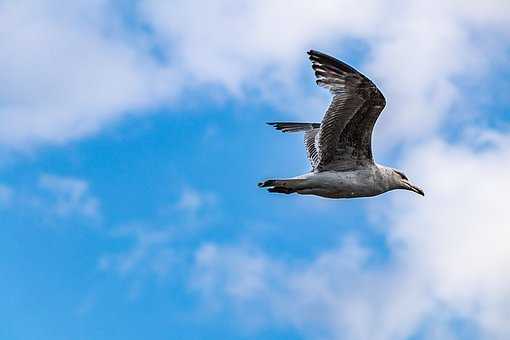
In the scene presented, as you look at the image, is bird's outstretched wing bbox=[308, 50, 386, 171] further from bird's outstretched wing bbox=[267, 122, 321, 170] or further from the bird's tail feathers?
the bird's tail feathers

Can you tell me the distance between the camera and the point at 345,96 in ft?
78.3

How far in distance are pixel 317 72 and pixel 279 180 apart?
2057 millimetres

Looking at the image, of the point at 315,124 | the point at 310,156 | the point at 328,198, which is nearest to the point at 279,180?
the point at 328,198

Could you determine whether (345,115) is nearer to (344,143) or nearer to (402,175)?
(344,143)

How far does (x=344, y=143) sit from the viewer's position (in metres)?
24.7

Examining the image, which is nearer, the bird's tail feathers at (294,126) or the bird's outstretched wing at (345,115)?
the bird's outstretched wing at (345,115)

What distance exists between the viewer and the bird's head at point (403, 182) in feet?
84.6

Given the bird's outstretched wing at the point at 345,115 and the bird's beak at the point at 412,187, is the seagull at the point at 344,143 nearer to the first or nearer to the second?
the bird's outstretched wing at the point at 345,115

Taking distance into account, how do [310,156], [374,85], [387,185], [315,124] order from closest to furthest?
[374,85] → [387,185] → [310,156] → [315,124]

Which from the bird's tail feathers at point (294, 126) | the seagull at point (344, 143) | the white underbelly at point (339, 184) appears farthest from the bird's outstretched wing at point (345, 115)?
the bird's tail feathers at point (294, 126)

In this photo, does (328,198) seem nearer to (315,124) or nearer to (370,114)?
(370,114)

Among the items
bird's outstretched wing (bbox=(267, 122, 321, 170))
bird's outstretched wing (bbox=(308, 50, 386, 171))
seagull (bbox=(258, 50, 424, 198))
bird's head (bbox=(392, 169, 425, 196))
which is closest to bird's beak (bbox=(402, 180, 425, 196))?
bird's head (bbox=(392, 169, 425, 196))

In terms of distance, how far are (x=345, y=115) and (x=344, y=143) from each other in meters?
0.74

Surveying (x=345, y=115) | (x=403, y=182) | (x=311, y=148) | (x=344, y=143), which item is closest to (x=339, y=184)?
(x=344, y=143)
